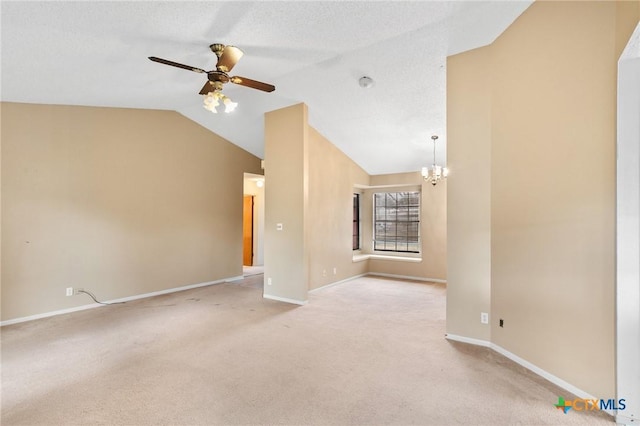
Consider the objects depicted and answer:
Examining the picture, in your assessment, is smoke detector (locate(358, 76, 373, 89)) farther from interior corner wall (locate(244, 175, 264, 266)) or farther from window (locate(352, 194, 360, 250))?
interior corner wall (locate(244, 175, 264, 266))

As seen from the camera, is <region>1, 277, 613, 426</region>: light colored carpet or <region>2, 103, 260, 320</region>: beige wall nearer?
<region>1, 277, 613, 426</region>: light colored carpet

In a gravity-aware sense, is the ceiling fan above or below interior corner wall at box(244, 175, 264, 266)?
above

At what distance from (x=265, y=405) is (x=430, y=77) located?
13.1 feet

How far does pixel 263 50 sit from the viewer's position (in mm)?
3344

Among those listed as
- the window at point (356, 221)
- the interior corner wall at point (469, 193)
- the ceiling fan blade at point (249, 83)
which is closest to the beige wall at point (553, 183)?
the interior corner wall at point (469, 193)

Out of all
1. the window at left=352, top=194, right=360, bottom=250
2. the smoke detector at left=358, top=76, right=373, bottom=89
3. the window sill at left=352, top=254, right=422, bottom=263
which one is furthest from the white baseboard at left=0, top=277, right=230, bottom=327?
the smoke detector at left=358, top=76, right=373, bottom=89

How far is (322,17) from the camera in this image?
276cm

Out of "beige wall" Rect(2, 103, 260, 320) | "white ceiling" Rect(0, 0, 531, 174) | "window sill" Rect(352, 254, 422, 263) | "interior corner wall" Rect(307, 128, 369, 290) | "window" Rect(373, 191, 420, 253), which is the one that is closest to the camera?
"white ceiling" Rect(0, 0, 531, 174)

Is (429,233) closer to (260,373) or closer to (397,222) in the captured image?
(397,222)

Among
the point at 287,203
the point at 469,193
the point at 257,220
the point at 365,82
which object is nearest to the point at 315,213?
the point at 287,203

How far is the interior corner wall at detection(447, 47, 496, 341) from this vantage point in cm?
326

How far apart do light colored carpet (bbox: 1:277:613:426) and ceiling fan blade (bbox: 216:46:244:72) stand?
280cm

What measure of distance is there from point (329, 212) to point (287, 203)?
4.35 ft

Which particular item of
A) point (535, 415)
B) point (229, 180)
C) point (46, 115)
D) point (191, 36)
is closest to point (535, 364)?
point (535, 415)
